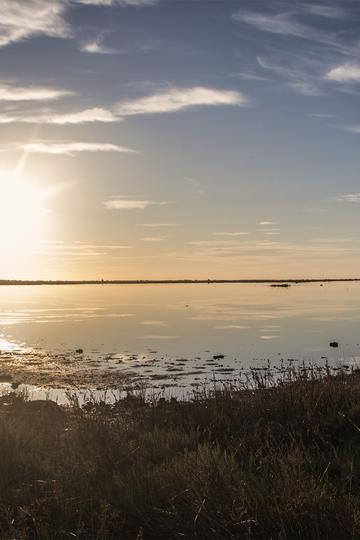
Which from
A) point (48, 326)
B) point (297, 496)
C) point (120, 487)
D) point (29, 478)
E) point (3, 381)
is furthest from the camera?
point (48, 326)

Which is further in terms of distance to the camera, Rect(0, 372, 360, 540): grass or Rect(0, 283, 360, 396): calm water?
Rect(0, 283, 360, 396): calm water

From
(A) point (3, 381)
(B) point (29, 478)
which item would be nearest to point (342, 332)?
(A) point (3, 381)

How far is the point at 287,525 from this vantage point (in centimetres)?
538

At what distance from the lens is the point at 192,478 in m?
6.43

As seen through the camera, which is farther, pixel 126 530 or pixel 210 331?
pixel 210 331

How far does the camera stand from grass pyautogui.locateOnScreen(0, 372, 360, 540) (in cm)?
546

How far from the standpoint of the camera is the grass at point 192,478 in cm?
546

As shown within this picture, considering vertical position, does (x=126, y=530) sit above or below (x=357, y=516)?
below

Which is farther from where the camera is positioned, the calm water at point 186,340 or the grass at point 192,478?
the calm water at point 186,340

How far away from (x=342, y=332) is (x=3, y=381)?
90.4 feet

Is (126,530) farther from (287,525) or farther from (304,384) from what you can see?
(304,384)

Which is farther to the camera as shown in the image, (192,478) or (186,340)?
(186,340)

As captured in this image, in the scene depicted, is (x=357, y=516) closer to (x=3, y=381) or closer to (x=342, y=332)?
(x=3, y=381)

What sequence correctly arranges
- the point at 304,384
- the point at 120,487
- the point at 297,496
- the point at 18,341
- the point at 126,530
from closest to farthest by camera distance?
the point at 297,496, the point at 126,530, the point at 120,487, the point at 304,384, the point at 18,341
